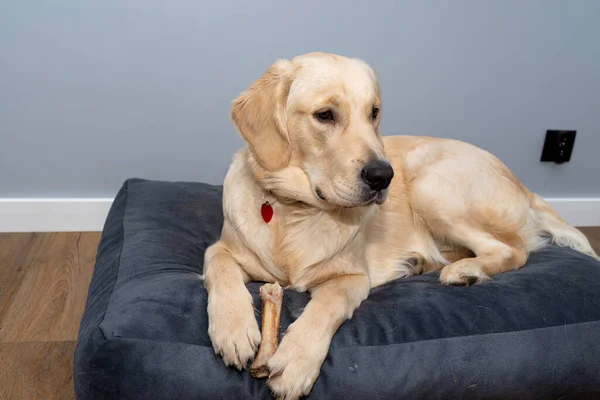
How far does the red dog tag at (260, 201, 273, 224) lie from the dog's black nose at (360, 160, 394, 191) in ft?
1.14

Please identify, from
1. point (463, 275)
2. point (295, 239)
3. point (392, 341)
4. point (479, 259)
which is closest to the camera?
point (392, 341)

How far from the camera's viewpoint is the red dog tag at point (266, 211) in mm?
1781

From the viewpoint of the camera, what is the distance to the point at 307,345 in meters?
1.41

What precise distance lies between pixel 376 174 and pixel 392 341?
1.39 ft

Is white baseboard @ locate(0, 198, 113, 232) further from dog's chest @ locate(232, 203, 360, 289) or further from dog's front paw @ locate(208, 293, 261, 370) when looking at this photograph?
dog's front paw @ locate(208, 293, 261, 370)

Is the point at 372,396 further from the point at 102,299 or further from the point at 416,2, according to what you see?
the point at 416,2

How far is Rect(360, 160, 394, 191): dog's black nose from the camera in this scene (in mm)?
1546

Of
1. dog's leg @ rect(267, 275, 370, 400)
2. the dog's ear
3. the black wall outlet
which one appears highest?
the dog's ear

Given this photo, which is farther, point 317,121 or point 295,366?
point 317,121

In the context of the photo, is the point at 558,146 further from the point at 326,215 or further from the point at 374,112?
the point at 326,215

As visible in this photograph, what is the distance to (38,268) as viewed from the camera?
2664mm

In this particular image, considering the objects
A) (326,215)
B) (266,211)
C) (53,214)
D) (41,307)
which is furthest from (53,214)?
(326,215)

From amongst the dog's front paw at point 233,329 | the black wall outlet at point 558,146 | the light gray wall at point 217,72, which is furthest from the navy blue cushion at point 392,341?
the black wall outlet at point 558,146

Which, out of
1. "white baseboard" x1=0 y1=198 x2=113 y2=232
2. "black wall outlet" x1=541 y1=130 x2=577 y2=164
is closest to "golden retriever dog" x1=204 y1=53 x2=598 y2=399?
"black wall outlet" x1=541 y1=130 x2=577 y2=164
